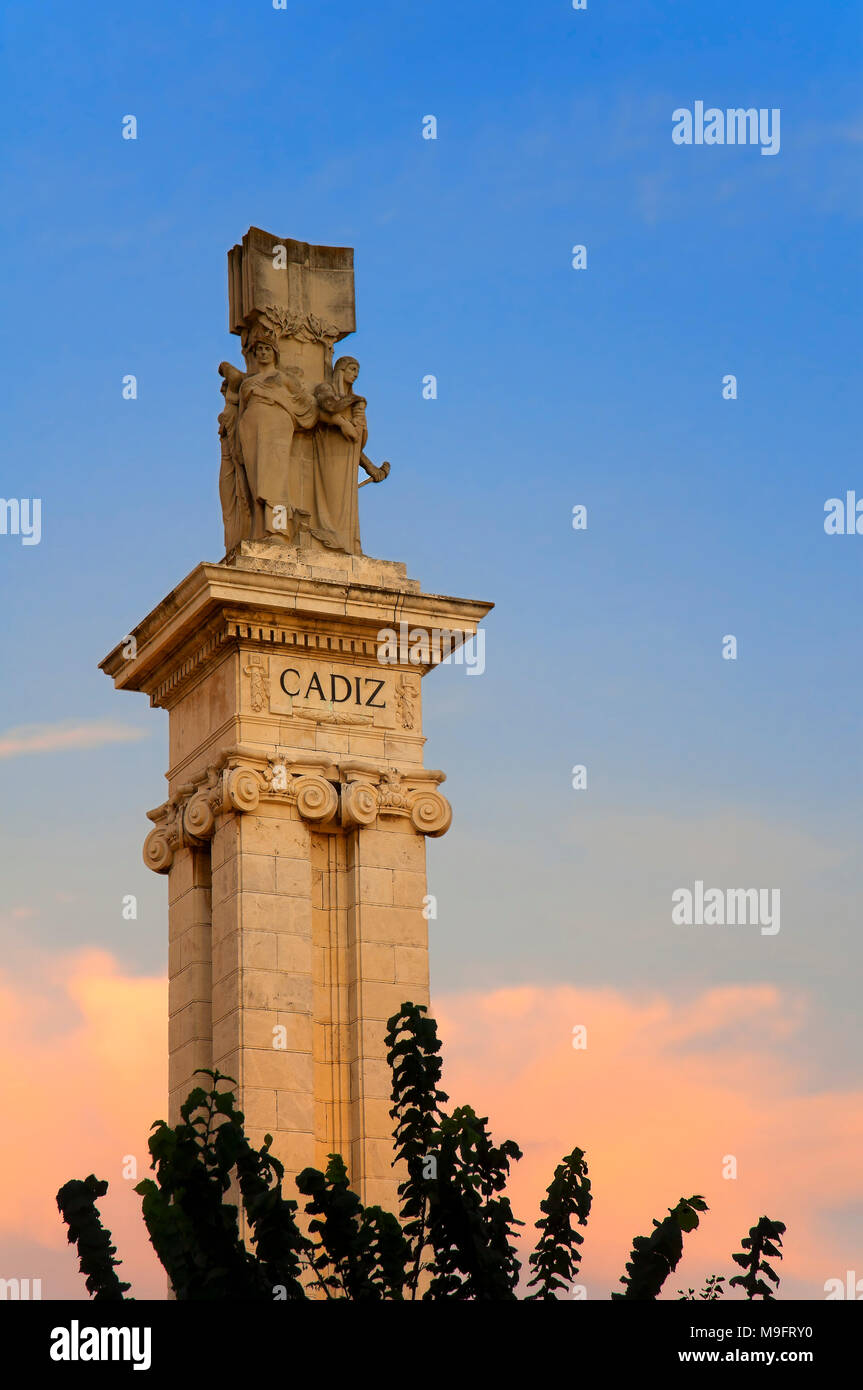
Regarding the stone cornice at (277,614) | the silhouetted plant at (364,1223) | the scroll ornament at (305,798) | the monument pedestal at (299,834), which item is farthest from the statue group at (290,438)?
the silhouetted plant at (364,1223)

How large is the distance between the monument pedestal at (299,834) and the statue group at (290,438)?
1.77ft

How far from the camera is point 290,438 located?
93.5 ft

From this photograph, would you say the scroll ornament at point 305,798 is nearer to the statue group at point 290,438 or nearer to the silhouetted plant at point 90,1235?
the statue group at point 290,438

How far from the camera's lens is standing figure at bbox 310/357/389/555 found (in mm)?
28578

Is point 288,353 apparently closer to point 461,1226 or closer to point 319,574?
point 319,574

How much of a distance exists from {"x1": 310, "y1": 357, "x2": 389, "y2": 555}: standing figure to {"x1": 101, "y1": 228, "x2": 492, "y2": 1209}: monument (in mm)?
24

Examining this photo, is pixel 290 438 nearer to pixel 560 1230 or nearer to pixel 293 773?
pixel 293 773

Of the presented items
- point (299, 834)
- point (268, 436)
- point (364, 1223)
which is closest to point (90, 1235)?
point (364, 1223)

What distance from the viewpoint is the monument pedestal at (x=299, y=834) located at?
25844 millimetres

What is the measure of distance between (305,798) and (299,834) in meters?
0.40

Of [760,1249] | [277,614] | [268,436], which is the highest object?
[268,436]

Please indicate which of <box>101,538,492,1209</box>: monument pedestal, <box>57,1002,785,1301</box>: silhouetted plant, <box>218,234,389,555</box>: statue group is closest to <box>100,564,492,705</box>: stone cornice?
<box>101,538,492,1209</box>: monument pedestal

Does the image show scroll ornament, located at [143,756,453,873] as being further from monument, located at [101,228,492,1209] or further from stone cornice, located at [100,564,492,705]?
stone cornice, located at [100,564,492,705]
